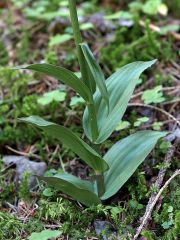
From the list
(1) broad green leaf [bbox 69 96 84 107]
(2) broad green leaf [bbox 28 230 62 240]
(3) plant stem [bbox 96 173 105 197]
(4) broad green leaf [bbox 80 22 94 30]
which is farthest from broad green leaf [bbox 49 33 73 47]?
(2) broad green leaf [bbox 28 230 62 240]

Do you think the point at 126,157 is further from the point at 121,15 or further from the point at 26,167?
the point at 121,15

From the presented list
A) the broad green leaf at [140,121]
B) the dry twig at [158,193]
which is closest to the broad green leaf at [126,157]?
the dry twig at [158,193]

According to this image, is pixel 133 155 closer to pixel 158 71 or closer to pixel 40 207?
pixel 40 207

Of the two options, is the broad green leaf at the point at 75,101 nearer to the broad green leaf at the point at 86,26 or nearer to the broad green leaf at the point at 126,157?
the broad green leaf at the point at 126,157

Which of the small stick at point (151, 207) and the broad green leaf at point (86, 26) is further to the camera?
the broad green leaf at point (86, 26)

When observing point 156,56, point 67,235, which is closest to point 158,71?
point 156,56

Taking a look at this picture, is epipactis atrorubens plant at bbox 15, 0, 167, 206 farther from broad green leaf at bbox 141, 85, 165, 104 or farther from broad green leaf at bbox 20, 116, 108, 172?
broad green leaf at bbox 141, 85, 165, 104

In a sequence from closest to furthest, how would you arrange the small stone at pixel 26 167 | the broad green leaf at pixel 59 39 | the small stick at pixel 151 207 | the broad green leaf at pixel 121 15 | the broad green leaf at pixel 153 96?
the small stick at pixel 151 207, the small stone at pixel 26 167, the broad green leaf at pixel 153 96, the broad green leaf at pixel 59 39, the broad green leaf at pixel 121 15

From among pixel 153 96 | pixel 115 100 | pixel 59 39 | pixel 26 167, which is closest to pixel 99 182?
pixel 115 100
